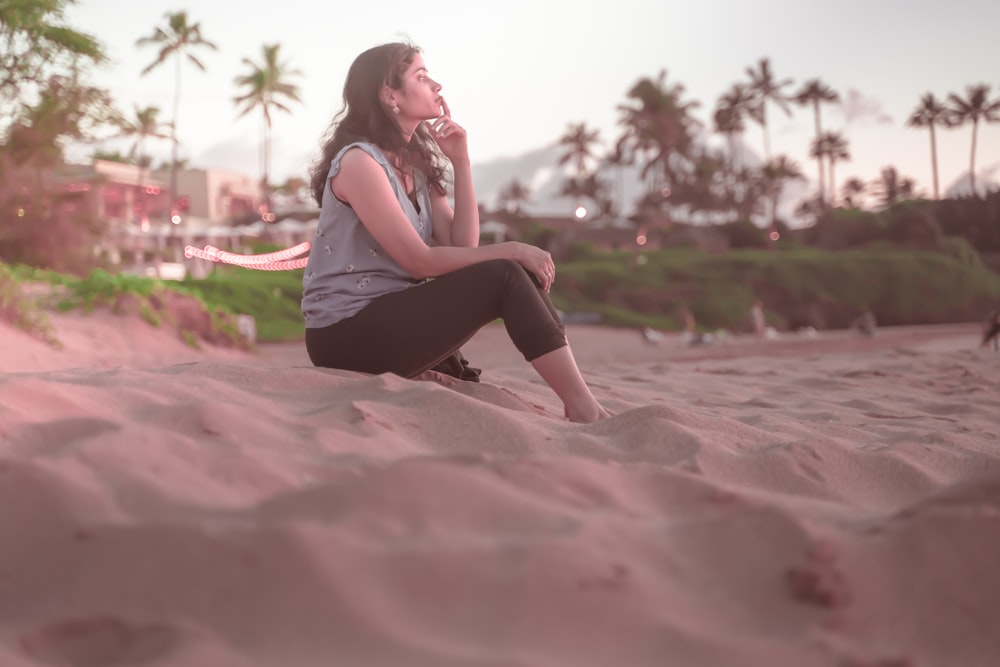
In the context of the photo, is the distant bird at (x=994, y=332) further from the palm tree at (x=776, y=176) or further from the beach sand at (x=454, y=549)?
the palm tree at (x=776, y=176)

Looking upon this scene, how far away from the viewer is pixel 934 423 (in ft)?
11.1

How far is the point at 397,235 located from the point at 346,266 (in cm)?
29

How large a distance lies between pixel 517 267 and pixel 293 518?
1.64m

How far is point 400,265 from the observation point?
10.4 ft

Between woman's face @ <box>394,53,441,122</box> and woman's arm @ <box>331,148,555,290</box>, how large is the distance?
0.35m

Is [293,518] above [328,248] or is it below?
below

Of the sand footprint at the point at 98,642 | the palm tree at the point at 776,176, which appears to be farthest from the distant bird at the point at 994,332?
the palm tree at the point at 776,176

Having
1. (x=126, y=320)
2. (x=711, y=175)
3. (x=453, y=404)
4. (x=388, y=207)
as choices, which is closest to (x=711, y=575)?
(x=453, y=404)

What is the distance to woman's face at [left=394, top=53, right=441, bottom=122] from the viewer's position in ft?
10.9

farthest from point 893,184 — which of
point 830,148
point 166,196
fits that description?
point 166,196

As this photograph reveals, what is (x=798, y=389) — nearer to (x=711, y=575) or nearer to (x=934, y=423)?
(x=934, y=423)

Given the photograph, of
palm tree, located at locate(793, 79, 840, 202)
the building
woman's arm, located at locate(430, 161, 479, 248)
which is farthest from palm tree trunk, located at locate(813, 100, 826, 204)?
woman's arm, located at locate(430, 161, 479, 248)

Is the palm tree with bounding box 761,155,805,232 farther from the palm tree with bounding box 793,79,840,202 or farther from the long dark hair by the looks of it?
the long dark hair

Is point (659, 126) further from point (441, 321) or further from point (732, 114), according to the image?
point (441, 321)
